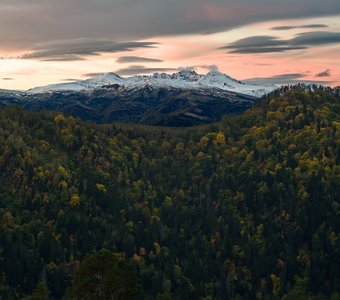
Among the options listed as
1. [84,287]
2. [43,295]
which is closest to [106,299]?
[84,287]

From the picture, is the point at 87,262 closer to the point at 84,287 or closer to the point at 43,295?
the point at 84,287

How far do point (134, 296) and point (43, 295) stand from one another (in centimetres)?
2275

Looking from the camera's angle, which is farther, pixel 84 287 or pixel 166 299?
pixel 166 299

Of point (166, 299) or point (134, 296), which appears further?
point (166, 299)

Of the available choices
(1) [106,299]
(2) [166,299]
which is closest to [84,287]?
(1) [106,299]

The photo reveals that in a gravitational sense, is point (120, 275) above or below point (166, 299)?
above

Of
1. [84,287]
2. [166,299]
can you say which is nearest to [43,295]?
[84,287]

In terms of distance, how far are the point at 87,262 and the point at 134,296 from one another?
12.5 m

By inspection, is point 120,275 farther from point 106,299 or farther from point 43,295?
point 43,295

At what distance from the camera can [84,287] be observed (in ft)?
436

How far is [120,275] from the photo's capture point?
5310 inches

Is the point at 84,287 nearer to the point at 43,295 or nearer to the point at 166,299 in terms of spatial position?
the point at 43,295

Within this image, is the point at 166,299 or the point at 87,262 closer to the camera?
the point at 87,262

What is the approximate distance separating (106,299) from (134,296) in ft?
20.3
